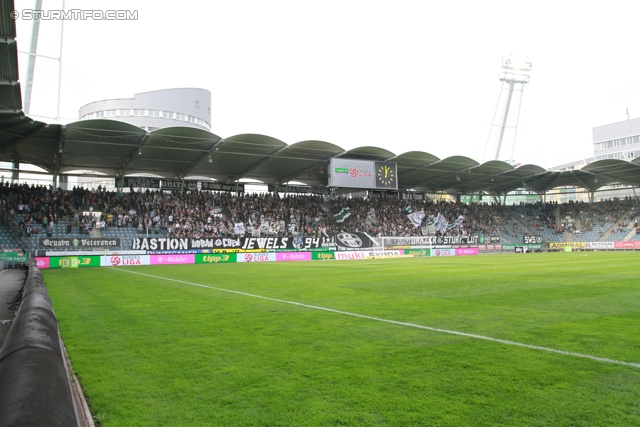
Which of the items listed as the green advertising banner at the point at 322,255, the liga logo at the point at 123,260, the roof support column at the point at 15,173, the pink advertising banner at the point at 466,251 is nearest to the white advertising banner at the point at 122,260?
Answer: the liga logo at the point at 123,260

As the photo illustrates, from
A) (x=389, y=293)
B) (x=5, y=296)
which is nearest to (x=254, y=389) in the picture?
(x=389, y=293)

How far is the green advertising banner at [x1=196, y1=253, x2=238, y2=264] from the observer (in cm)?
3266

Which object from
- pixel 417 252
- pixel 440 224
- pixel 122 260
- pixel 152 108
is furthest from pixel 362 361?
pixel 152 108

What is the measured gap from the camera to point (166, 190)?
4216 cm

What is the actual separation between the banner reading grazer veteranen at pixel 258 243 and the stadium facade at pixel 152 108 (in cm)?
3926

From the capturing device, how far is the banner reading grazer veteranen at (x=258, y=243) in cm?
3278

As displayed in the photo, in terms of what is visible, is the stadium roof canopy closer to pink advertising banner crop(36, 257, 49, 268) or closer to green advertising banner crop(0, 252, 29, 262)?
green advertising banner crop(0, 252, 29, 262)

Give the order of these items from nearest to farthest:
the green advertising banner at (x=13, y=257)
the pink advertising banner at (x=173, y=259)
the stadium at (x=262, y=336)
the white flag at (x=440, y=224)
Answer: the stadium at (x=262, y=336) → the green advertising banner at (x=13, y=257) → the pink advertising banner at (x=173, y=259) → the white flag at (x=440, y=224)

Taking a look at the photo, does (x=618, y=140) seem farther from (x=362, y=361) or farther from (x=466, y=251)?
(x=362, y=361)

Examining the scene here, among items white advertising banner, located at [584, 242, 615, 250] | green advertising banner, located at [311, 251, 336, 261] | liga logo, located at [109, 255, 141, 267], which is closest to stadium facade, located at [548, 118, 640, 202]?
white advertising banner, located at [584, 242, 615, 250]

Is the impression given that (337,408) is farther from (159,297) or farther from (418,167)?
(418,167)

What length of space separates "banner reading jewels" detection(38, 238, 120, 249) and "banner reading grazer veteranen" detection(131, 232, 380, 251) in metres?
1.52

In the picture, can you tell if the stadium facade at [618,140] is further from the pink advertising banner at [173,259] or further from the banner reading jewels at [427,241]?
the pink advertising banner at [173,259]

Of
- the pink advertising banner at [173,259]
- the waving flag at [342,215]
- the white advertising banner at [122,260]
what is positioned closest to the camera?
the white advertising banner at [122,260]
